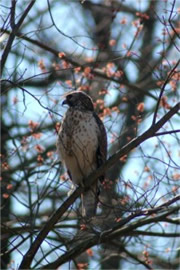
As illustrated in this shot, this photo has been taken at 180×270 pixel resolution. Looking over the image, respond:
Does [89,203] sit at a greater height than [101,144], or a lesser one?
lesser

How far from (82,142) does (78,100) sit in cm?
59

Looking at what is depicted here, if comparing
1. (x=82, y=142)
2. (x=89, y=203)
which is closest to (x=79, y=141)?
(x=82, y=142)

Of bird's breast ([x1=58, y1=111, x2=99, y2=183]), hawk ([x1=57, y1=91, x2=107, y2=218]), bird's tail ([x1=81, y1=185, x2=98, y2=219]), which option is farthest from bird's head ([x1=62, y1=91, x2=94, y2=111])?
bird's tail ([x1=81, y1=185, x2=98, y2=219])

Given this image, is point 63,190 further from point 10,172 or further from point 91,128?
point 91,128

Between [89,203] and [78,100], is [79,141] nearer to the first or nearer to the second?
[78,100]

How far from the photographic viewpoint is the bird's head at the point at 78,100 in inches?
257

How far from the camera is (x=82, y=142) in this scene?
6.14 m

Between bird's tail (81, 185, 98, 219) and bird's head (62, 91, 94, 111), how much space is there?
826mm

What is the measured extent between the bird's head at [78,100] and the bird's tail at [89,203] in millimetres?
826

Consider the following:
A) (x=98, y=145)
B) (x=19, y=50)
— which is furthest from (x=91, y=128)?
(x=19, y=50)

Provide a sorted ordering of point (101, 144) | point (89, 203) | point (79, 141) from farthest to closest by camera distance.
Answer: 1. point (89, 203)
2. point (101, 144)
3. point (79, 141)

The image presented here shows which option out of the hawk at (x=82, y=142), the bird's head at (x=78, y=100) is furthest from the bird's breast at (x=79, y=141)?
the bird's head at (x=78, y=100)

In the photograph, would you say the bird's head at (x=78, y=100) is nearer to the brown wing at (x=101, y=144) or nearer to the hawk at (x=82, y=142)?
the hawk at (x=82, y=142)

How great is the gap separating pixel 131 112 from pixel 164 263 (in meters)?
2.43
